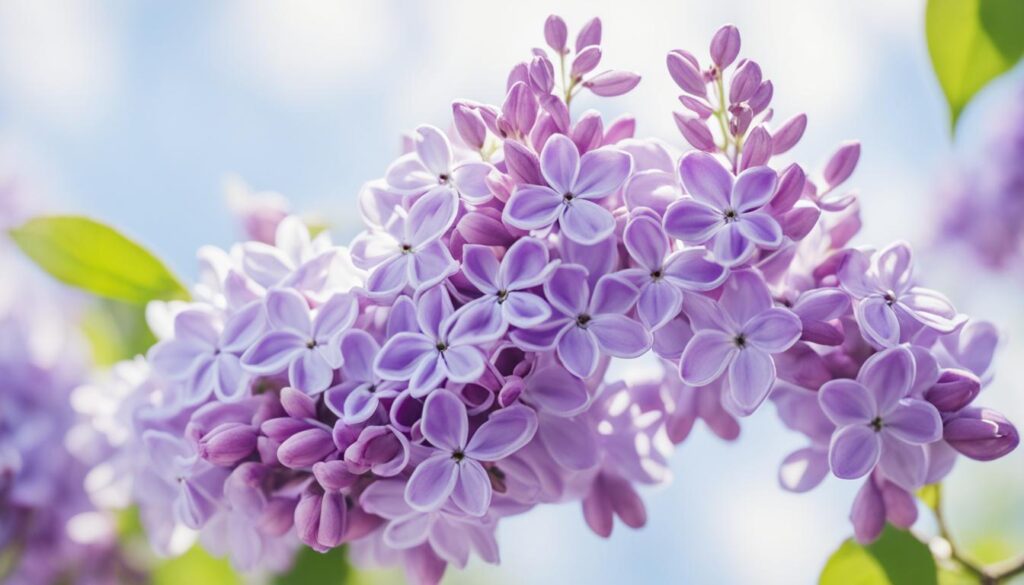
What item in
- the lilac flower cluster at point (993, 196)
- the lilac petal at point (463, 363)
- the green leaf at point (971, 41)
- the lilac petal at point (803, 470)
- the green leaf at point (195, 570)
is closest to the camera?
the lilac petal at point (463, 363)

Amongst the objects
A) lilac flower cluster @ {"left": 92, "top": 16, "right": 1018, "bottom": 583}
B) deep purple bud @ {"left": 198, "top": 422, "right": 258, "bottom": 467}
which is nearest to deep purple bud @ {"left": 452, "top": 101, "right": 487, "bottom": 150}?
lilac flower cluster @ {"left": 92, "top": 16, "right": 1018, "bottom": 583}

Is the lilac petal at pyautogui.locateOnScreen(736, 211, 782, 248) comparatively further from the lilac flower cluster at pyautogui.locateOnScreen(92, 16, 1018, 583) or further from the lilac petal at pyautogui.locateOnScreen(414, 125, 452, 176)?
the lilac petal at pyautogui.locateOnScreen(414, 125, 452, 176)

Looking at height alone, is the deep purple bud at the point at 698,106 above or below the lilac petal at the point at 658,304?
above

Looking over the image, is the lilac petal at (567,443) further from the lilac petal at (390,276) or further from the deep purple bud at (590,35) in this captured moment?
the deep purple bud at (590,35)

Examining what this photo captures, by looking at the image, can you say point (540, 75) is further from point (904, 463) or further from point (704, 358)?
point (904, 463)

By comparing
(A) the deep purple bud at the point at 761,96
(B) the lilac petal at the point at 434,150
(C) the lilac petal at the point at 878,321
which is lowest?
(C) the lilac petal at the point at 878,321

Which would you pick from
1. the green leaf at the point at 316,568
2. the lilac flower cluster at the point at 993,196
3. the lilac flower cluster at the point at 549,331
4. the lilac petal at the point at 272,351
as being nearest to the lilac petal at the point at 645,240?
the lilac flower cluster at the point at 549,331

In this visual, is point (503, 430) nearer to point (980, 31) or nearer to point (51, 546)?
point (980, 31)
